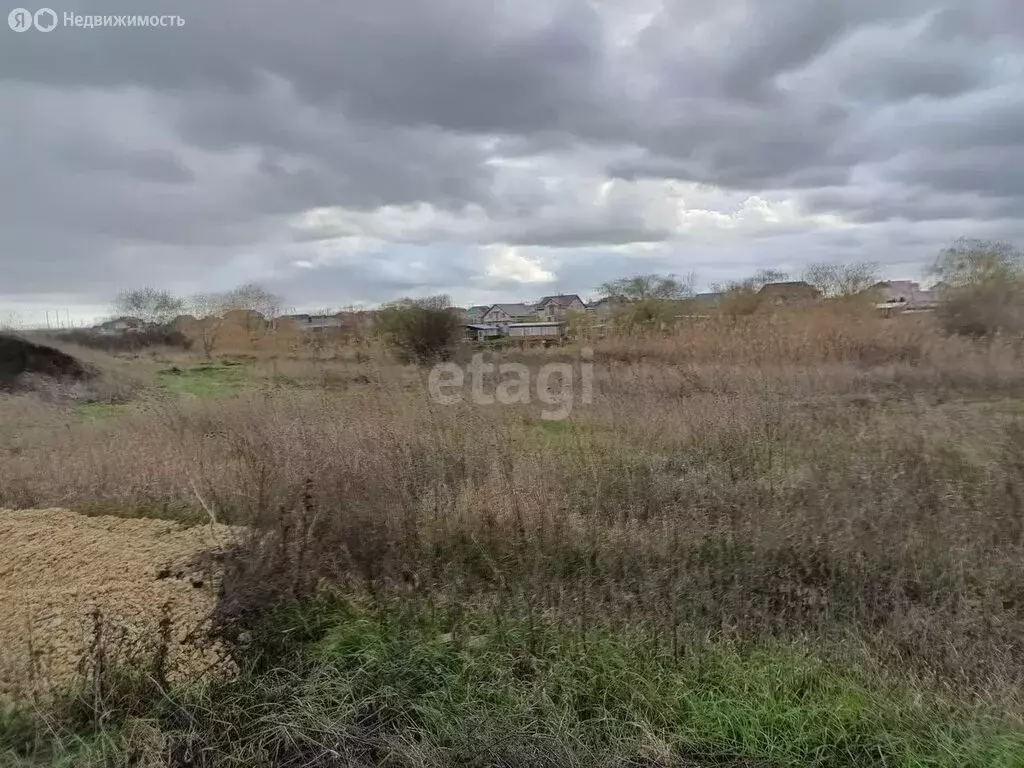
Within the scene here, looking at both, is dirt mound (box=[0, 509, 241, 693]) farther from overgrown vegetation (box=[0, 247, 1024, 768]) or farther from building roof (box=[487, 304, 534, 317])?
building roof (box=[487, 304, 534, 317])

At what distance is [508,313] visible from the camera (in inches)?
1396

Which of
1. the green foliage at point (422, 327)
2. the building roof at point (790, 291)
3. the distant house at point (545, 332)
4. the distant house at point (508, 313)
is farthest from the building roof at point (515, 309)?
the building roof at point (790, 291)

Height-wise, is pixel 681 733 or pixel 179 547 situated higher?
pixel 179 547

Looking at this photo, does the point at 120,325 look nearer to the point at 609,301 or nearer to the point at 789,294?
the point at 609,301

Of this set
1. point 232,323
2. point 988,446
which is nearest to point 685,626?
point 988,446

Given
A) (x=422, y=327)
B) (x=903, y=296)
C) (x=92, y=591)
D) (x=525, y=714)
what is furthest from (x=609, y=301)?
(x=525, y=714)

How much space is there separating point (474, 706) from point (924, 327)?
12.5 meters

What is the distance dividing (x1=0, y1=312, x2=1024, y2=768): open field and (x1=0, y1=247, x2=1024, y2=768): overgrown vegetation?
0.7 inches

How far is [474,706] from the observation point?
2889 mm

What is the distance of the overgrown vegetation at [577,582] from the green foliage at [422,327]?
448 inches

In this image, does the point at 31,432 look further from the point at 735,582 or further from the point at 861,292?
the point at 861,292

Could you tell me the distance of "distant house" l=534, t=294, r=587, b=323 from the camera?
21953 mm

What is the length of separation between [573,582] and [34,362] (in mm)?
17817

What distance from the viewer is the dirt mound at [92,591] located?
314cm
